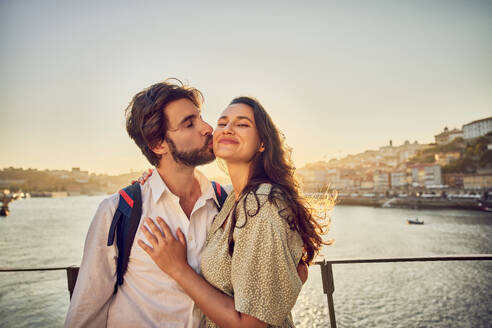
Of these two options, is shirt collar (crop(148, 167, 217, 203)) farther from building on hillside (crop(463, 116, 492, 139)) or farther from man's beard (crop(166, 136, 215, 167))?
building on hillside (crop(463, 116, 492, 139))

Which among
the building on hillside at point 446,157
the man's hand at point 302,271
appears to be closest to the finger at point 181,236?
the man's hand at point 302,271

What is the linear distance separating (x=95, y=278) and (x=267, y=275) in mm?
715

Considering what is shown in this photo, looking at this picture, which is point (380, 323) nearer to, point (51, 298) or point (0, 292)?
point (51, 298)

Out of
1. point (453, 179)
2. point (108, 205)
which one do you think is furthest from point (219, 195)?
point (453, 179)

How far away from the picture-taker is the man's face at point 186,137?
5.21 ft

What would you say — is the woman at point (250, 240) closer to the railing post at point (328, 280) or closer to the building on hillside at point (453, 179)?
the railing post at point (328, 280)

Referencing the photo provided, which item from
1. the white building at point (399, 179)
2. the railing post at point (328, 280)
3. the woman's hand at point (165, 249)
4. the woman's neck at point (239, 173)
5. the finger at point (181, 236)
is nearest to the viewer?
the woman's hand at point (165, 249)

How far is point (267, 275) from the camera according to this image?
3.48 ft

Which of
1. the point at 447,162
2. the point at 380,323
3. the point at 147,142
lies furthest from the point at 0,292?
the point at 447,162

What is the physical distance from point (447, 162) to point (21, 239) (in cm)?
6997

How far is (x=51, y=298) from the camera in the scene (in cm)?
1555

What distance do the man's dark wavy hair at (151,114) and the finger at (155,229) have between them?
412mm

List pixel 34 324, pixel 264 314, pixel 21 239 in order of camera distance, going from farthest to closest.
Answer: pixel 21 239
pixel 34 324
pixel 264 314

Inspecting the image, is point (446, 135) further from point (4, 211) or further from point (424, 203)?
Result: point (4, 211)
